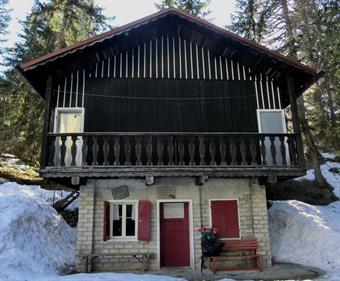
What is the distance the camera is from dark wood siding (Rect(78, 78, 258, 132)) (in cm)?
1201

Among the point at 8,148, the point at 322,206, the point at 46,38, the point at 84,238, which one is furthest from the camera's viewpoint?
the point at 46,38

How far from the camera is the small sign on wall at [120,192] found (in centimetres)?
1155

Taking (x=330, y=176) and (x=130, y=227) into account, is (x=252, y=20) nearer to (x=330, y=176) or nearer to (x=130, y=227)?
(x=330, y=176)

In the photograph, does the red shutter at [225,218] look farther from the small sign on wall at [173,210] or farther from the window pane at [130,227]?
the window pane at [130,227]

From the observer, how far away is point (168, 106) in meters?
12.4

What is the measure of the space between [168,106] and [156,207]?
348 cm

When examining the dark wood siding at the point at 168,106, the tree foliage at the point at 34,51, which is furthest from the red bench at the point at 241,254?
the tree foliage at the point at 34,51

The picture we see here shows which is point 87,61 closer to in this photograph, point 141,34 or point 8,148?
point 141,34

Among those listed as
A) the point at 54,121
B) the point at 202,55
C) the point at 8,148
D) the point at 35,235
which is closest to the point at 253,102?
the point at 202,55

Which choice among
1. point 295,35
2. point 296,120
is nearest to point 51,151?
point 296,120

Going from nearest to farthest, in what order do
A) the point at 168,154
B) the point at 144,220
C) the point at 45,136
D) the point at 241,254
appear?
the point at 45,136
the point at 168,154
the point at 144,220
the point at 241,254

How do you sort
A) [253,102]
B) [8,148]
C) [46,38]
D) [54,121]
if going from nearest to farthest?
[54,121], [253,102], [8,148], [46,38]

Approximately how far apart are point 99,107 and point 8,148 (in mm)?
8610

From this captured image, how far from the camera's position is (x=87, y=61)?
482 inches
